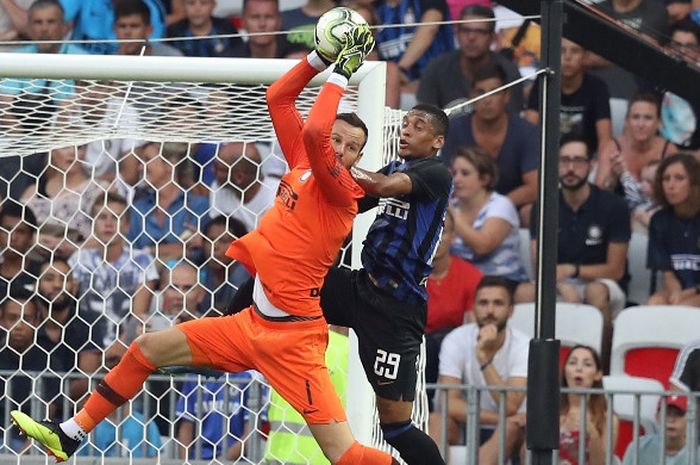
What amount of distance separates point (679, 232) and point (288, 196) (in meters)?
3.98

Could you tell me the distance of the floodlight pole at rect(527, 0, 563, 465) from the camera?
5809mm

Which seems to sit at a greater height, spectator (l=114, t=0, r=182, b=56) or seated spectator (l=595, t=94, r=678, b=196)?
spectator (l=114, t=0, r=182, b=56)

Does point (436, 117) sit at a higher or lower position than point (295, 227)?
higher

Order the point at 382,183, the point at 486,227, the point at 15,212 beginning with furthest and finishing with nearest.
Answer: the point at 486,227, the point at 15,212, the point at 382,183

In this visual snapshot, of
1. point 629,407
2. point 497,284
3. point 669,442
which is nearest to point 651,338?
point 629,407

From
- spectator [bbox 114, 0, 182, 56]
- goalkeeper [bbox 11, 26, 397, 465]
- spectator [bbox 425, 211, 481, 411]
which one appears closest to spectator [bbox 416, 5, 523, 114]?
spectator [bbox 425, 211, 481, 411]

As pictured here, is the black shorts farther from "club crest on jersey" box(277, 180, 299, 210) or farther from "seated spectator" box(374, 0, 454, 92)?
"seated spectator" box(374, 0, 454, 92)

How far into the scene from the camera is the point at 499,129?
32.5 feet

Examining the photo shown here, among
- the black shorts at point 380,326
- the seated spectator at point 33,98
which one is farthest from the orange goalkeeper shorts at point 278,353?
the seated spectator at point 33,98

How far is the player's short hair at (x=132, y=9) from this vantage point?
10641mm

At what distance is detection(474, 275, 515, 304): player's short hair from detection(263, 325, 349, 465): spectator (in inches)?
66.0

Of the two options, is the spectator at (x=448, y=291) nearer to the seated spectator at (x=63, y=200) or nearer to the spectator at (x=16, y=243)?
the seated spectator at (x=63, y=200)

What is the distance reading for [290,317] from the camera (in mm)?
6047

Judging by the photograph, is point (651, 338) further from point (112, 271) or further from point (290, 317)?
point (290, 317)
